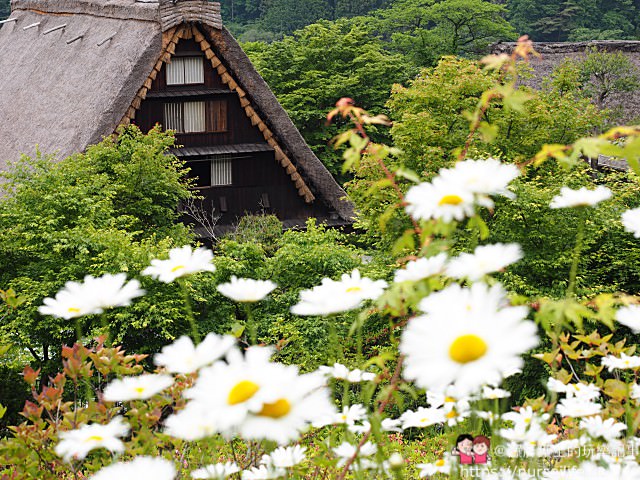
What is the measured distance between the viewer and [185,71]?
52.1 feet

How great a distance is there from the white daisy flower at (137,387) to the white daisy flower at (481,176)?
0.83 meters

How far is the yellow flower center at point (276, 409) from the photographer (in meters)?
1.55

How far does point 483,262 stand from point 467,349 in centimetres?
44

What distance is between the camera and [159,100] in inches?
621

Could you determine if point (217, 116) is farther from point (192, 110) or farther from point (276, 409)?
A: point (276, 409)

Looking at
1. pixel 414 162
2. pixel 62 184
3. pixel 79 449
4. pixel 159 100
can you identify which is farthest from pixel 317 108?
pixel 79 449

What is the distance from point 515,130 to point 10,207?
847cm

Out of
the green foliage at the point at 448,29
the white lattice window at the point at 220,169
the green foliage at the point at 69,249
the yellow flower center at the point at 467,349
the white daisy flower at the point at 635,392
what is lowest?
the yellow flower center at the point at 467,349

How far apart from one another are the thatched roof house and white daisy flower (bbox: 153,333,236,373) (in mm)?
12821

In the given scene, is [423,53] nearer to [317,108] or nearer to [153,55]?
[317,108]

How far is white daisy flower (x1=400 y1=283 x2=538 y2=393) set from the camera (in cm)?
146

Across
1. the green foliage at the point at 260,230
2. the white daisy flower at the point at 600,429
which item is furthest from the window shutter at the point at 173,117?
the white daisy flower at the point at 600,429

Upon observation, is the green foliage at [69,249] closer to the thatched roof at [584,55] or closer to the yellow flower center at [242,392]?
the yellow flower center at [242,392]

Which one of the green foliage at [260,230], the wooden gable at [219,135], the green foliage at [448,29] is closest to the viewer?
the green foliage at [260,230]
